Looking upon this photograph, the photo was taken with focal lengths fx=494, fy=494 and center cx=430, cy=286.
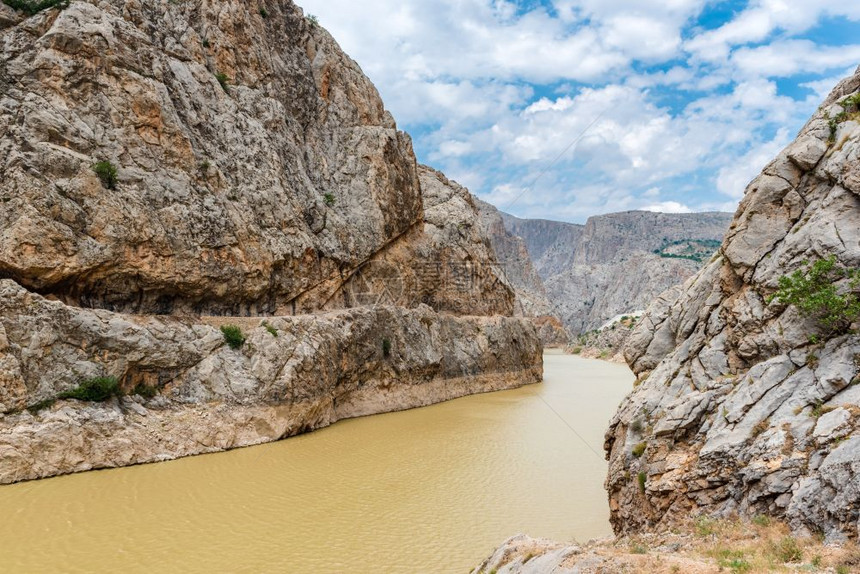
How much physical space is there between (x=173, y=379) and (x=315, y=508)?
10115mm

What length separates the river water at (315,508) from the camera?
11461 mm

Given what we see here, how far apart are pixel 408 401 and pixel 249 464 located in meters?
16.2

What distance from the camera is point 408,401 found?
113 ft

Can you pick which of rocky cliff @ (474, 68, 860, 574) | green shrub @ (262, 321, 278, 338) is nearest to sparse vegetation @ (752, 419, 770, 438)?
rocky cliff @ (474, 68, 860, 574)

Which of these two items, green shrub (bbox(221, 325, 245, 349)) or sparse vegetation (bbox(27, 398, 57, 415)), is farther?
green shrub (bbox(221, 325, 245, 349))

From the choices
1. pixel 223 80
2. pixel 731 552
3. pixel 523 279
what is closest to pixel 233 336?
pixel 223 80

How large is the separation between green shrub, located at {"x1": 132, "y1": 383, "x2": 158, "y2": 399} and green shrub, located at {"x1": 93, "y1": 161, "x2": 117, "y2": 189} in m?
8.75

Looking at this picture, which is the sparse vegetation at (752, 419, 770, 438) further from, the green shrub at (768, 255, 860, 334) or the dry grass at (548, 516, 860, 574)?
the green shrub at (768, 255, 860, 334)

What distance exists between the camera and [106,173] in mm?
21438

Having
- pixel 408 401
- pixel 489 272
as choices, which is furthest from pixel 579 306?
pixel 408 401

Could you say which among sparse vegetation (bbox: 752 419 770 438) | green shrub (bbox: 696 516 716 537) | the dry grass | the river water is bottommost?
the river water

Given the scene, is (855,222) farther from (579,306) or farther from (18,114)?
(579,306)

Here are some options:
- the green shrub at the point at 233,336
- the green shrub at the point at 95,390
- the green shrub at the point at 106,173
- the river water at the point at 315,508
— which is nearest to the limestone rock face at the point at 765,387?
the river water at the point at 315,508

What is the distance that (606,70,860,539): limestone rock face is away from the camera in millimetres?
7578
